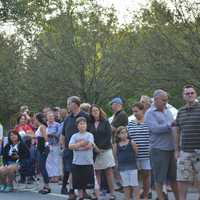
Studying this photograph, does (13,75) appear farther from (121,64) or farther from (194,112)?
(194,112)

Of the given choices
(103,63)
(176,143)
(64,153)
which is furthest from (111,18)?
(176,143)

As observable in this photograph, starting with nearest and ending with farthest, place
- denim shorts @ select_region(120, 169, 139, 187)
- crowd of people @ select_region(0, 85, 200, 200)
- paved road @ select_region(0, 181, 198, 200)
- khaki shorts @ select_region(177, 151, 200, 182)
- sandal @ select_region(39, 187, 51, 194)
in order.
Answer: khaki shorts @ select_region(177, 151, 200, 182)
crowd of people @ select_region(0, 85, 200, 200)
denim shorts @ select_region(120, 169, 139, 187)
paved road @ select_region(0, 181, 198, 200)
sandal @ select_region(39, 187, 51, 194)

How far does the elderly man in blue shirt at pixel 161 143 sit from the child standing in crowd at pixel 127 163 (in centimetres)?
83

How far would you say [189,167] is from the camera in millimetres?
10594

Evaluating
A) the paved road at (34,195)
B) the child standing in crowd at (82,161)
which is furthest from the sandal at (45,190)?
the child standing in crowd at (82,161)

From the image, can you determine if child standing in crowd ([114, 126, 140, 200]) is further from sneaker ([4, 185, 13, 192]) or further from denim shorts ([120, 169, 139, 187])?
sneaker ([4, 185, 13, 192])

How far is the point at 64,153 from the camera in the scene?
1391 centimetres

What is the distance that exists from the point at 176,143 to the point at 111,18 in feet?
59.4

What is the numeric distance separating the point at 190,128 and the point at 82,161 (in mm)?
2994

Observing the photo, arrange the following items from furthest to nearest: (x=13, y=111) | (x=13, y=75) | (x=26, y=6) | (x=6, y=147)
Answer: (x=13, y=111)
(x=13, y=75)
(x=26, y=6)
(x=6, y=147)

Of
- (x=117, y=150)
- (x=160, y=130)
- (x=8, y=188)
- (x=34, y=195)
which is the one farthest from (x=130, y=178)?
(x=8, y=188)

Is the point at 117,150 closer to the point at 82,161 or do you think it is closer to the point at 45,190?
the point at 82,161

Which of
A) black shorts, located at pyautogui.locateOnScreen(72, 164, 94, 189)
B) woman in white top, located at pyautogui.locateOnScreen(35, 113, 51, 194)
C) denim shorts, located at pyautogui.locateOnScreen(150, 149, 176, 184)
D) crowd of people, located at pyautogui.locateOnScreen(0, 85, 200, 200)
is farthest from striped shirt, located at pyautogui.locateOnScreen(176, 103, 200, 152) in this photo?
woman in white top, located at pyautogui.locateOnScreen(35, 113, 51, 194)

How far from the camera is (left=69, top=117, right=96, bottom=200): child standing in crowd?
1300cm
